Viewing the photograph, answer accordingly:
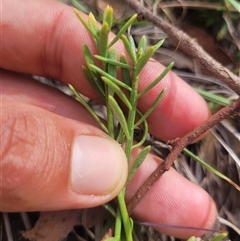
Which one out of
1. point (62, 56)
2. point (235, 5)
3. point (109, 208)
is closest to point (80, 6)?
point (62, 56)

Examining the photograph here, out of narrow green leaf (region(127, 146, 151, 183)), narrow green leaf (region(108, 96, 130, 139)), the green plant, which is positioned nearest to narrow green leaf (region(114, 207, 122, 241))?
the green plant

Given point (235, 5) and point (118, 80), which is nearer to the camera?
point (118, 80)

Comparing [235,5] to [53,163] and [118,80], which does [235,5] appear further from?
[53,163]

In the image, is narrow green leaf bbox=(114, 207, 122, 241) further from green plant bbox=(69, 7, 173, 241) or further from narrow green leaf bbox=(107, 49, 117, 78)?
narrow green leaf bbox=(107, 49, 117, 78)

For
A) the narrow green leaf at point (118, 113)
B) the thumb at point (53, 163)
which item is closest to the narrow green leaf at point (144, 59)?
the narrow green leaf at point (118, 113)

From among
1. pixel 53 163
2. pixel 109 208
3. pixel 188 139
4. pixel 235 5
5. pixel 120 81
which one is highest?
pixel 235 5

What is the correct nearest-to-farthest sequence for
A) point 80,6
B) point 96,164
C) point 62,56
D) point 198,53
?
point 96,164
point 198,53
point 62,56
point 80,6
